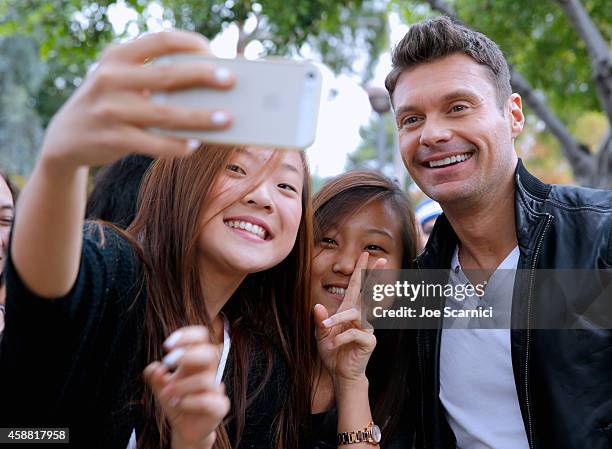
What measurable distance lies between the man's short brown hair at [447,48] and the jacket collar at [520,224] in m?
0.38

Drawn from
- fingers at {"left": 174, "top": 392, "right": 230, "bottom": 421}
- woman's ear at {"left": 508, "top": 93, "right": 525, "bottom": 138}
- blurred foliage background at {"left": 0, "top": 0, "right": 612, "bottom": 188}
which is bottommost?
fingers at {"left": 174, "top": 392, "right": 230, "bottom": 421}

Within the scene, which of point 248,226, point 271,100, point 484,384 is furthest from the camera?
point 484,384

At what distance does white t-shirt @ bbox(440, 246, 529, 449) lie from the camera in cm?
226

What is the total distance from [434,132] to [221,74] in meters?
1.56

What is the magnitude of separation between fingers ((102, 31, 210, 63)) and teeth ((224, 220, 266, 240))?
0.91m

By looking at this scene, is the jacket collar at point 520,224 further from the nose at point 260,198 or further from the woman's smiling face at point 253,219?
the nose at point 260,198

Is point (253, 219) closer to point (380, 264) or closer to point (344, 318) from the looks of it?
point (344, 318)

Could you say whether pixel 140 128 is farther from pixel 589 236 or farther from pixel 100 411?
pixel 589 236

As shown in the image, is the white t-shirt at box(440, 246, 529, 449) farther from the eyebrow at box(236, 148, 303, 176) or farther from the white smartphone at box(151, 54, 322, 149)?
the white smartphone at box(151, 54, 322, 149)

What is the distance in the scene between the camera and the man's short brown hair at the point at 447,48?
102 inches

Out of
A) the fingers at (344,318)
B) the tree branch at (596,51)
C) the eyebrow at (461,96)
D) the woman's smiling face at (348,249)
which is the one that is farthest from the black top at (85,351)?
the tree branch at (596,51)

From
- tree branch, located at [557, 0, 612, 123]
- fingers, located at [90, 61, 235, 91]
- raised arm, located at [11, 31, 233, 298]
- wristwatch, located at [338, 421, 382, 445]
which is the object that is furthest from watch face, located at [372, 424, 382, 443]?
tree branch, located at [557, 0, 612, 123]

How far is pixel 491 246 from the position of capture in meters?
2.53

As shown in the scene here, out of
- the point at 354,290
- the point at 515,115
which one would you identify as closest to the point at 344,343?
the point at 354,290
